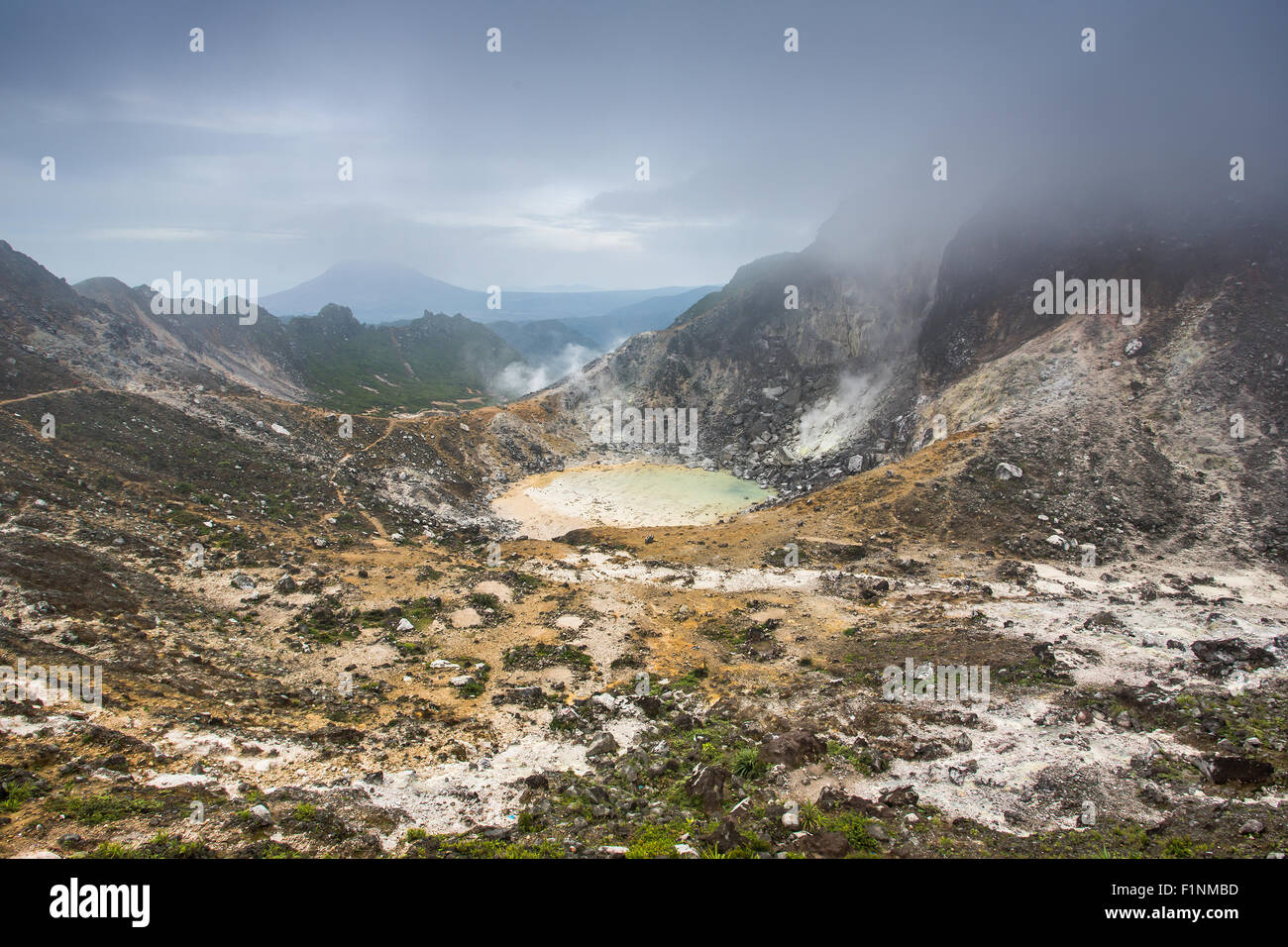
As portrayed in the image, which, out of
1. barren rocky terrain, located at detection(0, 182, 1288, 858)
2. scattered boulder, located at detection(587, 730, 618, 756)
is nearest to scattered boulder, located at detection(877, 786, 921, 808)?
barren rocky terrain, located at detection(0, 182, 1288, 858)

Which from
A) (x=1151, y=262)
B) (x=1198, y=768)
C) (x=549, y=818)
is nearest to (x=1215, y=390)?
(x=1151, y=262)

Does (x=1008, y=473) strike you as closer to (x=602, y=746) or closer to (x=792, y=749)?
(x=792, y=749)

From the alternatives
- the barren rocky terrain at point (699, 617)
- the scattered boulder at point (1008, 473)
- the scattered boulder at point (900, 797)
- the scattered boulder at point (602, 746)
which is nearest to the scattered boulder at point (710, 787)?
the barren rocky terrain at point (699, 617)

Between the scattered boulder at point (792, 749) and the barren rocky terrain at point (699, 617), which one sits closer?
the barren rocky terrain at point (699, 617)

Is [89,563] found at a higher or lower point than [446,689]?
higher

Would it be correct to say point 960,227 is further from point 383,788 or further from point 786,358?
point 383,788

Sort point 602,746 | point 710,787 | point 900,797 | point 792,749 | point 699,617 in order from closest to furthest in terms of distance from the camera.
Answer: point 900,797, point 710,787, point 792,749, point 602,746, point 699,617

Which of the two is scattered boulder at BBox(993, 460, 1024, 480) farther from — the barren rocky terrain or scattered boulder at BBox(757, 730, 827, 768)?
scattered boulder at BBox(757, 730, 827, 768)

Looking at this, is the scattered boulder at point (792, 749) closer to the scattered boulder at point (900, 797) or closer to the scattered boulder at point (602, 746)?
the scattered boulder at point (900, 797)

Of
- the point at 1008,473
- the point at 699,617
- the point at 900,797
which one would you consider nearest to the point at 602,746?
the point at 900,797

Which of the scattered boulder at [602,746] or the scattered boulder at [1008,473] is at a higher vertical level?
the scattered boulder at [1008,473]

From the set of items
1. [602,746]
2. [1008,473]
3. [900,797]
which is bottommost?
[602,746]
